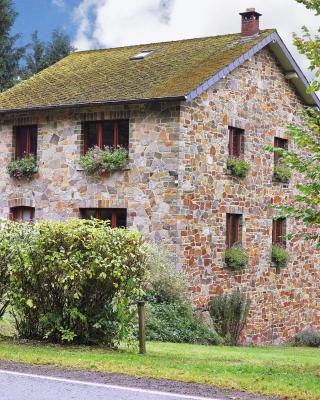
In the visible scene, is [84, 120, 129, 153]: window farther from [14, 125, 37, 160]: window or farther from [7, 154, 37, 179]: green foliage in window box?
[14, 125, 37, 160]: window

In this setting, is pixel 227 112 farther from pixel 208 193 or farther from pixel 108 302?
pixel 108 302

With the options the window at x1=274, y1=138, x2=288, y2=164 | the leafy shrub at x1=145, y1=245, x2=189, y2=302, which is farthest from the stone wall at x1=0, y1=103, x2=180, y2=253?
the window at x1=274, y1=138, x2=288, y2=164

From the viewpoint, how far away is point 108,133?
80.8 ft

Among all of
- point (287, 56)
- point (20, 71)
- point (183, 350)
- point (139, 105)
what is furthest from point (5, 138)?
point (20, 71)

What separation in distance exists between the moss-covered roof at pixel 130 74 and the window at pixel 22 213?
326 cm

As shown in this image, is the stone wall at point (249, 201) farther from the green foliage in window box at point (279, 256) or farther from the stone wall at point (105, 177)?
the stone wall at point (105, 177)

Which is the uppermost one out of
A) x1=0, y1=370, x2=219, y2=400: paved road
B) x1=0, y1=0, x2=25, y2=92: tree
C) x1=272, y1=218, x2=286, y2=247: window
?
x1=0, y1=0, x2=25, y2=92: tree

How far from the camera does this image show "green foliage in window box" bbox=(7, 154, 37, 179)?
85.0 ft

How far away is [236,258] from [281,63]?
299 inches

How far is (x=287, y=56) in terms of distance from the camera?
27.6m

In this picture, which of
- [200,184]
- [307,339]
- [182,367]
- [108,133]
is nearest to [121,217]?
[200,184]

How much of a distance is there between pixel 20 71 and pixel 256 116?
25769mm

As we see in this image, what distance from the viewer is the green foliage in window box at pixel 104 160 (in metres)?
23.8

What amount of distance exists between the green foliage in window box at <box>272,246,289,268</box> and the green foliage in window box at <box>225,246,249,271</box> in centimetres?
216
